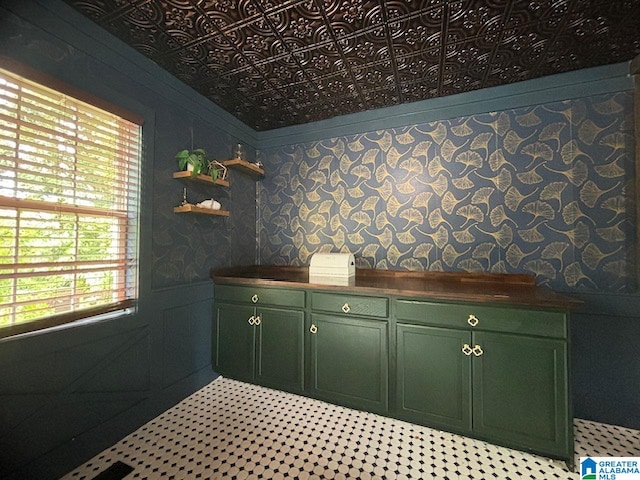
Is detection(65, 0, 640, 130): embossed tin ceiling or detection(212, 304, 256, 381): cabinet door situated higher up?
detection(65, 0, 640, 130): embossed tin ceiling

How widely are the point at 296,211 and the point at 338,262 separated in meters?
0.87

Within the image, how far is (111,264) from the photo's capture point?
1.73 metres

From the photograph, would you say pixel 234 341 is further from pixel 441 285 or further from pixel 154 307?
pixel 441 285

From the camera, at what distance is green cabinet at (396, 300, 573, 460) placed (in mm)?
1539

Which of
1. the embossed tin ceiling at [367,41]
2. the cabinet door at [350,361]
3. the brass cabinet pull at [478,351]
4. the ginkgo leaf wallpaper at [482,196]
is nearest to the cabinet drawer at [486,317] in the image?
the brass cabinet pull at [478,351]

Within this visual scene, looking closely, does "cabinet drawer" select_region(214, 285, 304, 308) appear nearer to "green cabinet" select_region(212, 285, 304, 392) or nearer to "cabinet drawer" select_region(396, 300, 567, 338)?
"green cabinet" select_region(212, 285, 304, 392)

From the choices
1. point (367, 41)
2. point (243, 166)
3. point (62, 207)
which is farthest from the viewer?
point (243, 166)

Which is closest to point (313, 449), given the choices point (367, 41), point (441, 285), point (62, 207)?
point (441, 285)

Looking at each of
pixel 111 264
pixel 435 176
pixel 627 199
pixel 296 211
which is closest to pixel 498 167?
pixel 435 176

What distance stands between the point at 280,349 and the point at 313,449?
75 centimetres

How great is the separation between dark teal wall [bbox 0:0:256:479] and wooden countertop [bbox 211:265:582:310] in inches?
18.6

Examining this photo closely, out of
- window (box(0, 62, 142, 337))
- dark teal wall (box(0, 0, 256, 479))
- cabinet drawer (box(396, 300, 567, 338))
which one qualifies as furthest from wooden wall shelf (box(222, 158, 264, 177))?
cabinet drawer (box(396, 300, 567, 338))

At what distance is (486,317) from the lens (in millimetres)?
1670

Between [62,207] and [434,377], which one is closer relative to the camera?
[62,207]
